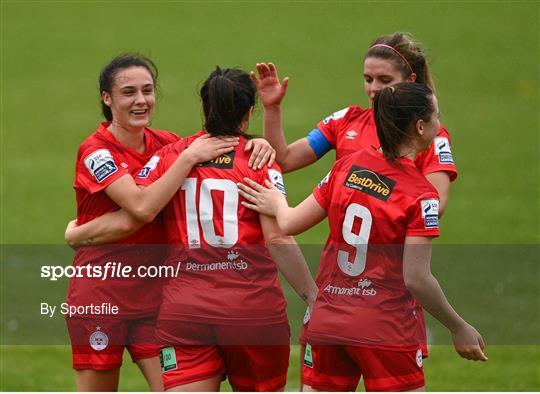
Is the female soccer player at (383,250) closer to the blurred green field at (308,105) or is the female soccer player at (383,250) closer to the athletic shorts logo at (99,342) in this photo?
the athletic shorts logo at (99,342)

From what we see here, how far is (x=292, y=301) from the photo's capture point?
12.0 metres

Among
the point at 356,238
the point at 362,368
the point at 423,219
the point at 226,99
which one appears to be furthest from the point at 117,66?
the point at 362,368

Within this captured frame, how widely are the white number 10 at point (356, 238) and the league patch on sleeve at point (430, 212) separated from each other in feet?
0.85

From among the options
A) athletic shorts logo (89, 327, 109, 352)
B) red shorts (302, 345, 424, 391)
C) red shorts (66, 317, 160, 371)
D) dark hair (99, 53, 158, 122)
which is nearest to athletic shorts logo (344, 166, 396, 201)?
red shorts (302, 345, 424, 391)

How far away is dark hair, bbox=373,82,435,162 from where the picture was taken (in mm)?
5871

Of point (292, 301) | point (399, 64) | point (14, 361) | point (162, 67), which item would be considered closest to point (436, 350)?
point (292, 301)

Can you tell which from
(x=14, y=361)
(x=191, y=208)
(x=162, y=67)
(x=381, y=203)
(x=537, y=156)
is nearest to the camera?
(x=381, y=203)

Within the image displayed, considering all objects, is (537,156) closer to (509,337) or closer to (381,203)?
(509,337)

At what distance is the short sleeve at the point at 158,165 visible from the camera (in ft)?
21.1

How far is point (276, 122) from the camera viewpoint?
7.22 m

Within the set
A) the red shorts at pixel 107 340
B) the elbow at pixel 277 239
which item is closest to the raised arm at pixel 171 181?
the elbow at pixel 277 239

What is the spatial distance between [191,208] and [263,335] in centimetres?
75

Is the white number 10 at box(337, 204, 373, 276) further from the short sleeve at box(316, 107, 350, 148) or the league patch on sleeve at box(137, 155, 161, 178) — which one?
the short sleeve at box(316, 107, 350, 148)

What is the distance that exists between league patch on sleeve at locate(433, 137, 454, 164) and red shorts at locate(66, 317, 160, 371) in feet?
6.05
